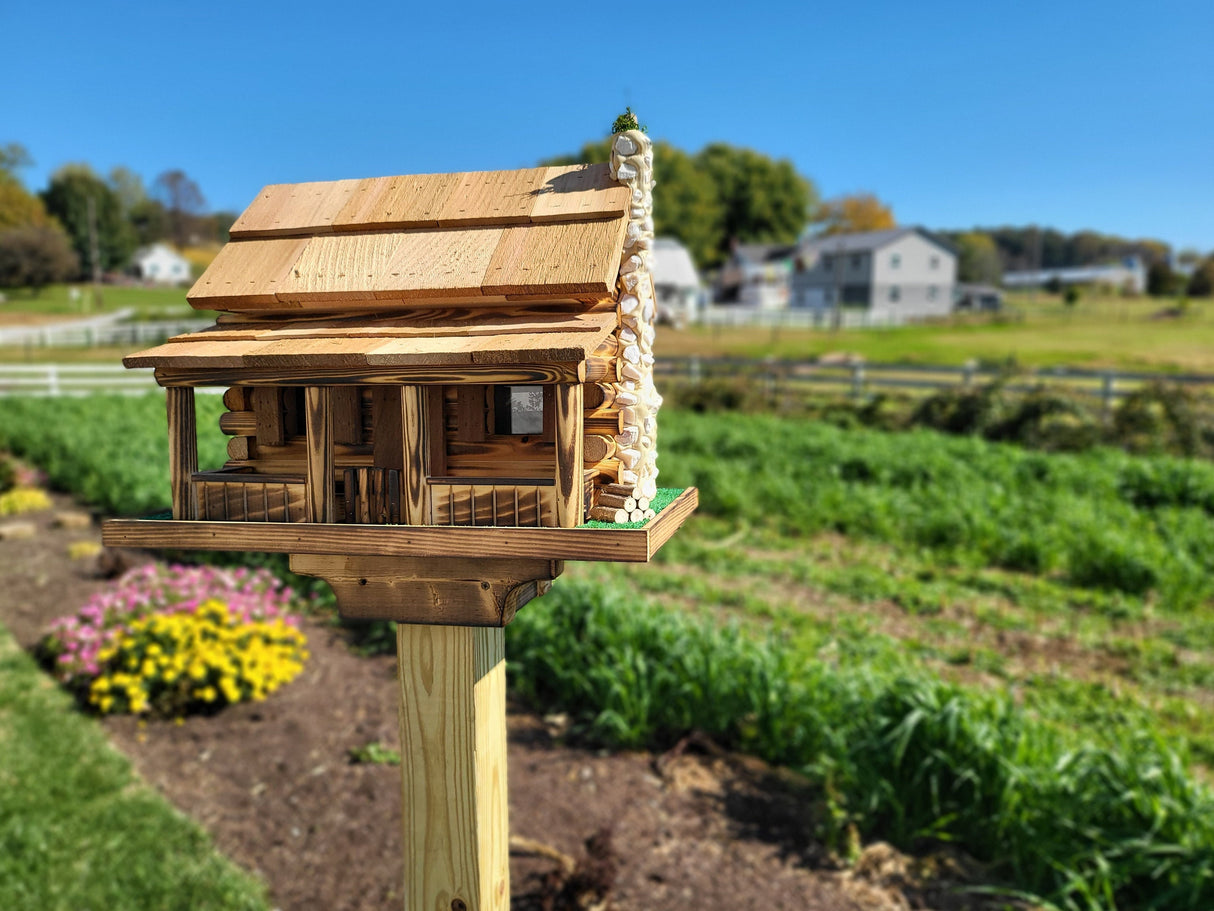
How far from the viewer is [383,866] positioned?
374 cm

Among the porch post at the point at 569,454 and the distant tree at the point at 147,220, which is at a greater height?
the distant tree at the point at 147,220

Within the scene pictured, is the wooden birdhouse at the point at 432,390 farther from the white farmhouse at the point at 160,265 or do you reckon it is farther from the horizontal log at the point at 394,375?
the white farmhouse at the point at 160,265

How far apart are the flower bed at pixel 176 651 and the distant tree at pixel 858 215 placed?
67.8m

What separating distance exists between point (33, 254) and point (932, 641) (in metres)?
37.1

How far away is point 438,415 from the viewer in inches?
60.9

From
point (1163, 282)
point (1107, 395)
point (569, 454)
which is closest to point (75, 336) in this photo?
point (1107, 395)

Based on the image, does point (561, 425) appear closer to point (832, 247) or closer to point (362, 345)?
point (362, 345)

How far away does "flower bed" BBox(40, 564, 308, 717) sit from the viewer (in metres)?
4.94

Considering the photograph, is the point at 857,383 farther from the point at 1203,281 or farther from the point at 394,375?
the point at 1203,281

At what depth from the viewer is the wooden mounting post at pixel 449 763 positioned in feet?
5.61

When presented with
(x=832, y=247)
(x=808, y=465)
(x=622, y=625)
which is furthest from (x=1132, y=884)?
(x=832, y=247)

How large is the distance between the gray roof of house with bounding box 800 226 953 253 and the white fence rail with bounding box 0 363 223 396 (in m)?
42.8

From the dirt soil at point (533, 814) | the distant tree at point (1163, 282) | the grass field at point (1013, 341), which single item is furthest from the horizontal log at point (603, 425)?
the distant tree at point (1163, 282)

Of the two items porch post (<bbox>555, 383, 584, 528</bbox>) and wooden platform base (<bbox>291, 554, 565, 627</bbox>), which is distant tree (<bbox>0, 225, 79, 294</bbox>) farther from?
porch post (<bbox>555, 383, 584, 528</bbox>)
